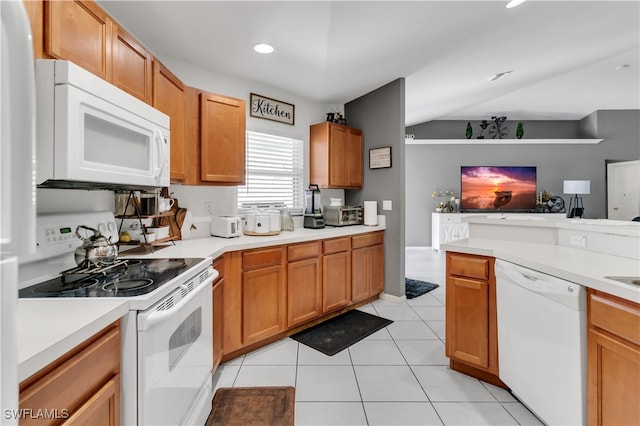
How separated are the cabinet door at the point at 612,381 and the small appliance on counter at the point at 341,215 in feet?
8.00

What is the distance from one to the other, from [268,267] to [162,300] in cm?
125

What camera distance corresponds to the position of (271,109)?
3.36 meters

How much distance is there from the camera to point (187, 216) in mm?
2574

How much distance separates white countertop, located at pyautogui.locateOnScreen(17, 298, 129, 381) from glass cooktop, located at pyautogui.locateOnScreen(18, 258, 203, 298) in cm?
8

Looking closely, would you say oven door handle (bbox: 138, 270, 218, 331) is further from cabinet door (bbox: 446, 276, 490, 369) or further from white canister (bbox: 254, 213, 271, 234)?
cabinet door (bbox: 446, 276, 490, 369)

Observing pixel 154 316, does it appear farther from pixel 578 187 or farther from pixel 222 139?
pixel 578 187

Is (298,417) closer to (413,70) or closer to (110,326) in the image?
(110,326)

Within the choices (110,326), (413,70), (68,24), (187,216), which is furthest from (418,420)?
(413,70)

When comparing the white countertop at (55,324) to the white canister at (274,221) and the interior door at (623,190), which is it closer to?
the white canister at (274,221)

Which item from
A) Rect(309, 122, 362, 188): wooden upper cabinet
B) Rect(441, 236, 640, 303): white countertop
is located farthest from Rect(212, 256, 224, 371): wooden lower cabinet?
Rect(309, 122, 362, 188): wooden upper cabinet

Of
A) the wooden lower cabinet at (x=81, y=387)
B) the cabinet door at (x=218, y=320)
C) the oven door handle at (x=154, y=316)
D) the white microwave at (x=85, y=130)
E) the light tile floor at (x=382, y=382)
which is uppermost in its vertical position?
the white microwave at (x=85, y=130)

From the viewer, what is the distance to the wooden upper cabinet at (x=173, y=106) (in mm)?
1968

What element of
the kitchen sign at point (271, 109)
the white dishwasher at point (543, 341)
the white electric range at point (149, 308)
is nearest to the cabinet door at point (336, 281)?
the white electric range at point (149, 308)

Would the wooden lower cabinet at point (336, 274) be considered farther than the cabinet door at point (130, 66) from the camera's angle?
Yes
